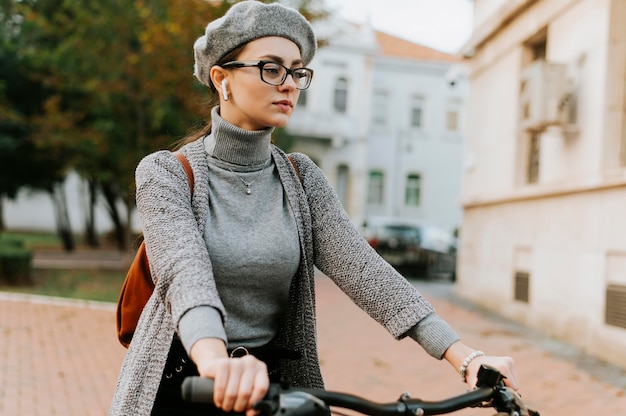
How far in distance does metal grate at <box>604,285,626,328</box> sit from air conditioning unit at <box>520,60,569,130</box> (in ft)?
8.31

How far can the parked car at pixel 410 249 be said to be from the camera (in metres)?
23.0

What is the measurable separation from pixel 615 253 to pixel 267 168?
7.90 meters

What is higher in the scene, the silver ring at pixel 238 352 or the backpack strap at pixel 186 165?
the backpack strap at pixel 186 165

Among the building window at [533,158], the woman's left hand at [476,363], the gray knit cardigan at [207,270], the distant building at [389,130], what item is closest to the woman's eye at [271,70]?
the gray knit cardigan at [207,270]

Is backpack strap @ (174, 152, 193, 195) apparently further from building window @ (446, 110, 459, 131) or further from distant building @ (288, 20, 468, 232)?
building window @ (446, 110, 459, 131)

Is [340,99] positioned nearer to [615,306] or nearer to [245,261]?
[615,306]

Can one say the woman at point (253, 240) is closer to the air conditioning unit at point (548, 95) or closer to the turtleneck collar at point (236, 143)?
the turtleneck collar at point (236, 143)

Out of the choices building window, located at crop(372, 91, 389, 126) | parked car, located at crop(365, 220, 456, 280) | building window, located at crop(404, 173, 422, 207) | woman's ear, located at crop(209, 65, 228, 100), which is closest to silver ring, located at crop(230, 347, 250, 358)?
woman's ear, located at crop(209, 65, 228, 100)

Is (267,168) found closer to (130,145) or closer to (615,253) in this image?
(615,253)

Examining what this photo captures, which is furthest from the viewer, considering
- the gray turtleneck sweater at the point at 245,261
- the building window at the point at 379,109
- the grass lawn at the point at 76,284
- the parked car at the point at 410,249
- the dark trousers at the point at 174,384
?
the building window at the point at 379,109

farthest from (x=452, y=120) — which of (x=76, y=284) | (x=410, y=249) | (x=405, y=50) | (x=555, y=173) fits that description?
(x=555, y=173)

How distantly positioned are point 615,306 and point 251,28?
813 centimetres

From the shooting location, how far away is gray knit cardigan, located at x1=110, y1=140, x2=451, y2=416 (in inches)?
73.7

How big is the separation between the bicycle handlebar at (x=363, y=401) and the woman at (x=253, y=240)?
108mm
